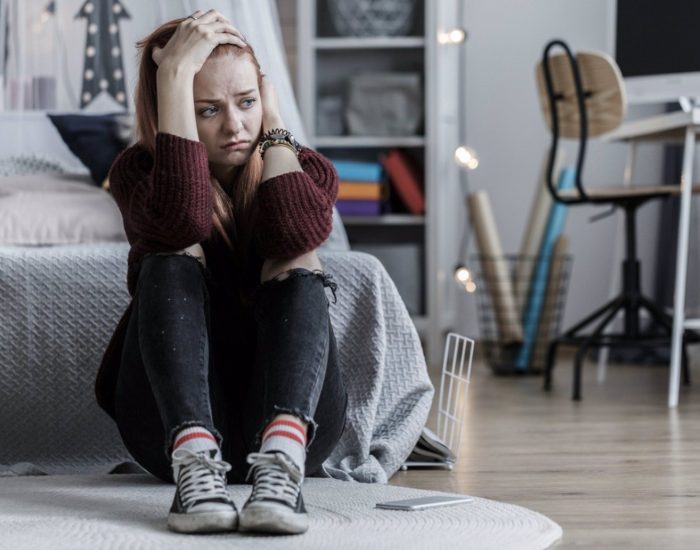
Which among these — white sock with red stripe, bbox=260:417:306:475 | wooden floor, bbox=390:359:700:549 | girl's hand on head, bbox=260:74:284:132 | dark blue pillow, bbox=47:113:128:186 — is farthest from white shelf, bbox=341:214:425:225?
white sock with red stripe, bbox=260:417:306:475

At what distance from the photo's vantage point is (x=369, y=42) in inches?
168

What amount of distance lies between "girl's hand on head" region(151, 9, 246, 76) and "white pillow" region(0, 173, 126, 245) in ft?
2.59

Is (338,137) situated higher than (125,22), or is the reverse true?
(125,22)

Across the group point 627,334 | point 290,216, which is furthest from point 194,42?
point 627,334

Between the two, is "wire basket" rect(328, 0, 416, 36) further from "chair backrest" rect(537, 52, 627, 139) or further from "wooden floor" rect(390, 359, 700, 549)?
"wooden floor" rect(390, 359, 700, 549)

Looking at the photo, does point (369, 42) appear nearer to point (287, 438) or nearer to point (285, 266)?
point (285, 266)

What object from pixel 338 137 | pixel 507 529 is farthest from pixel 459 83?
pixel 507 529

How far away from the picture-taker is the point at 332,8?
4281mm

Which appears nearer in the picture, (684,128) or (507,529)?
(507,529)

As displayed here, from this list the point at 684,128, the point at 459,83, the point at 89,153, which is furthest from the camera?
the point at 459,83

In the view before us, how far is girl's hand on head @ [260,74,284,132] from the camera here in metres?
1.82

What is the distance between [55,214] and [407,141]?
197 centimetres

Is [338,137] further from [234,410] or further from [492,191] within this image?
[234,410]

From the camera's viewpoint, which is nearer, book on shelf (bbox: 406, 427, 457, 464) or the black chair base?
book on shelf (bbox: 406, 427, 457, 464)
